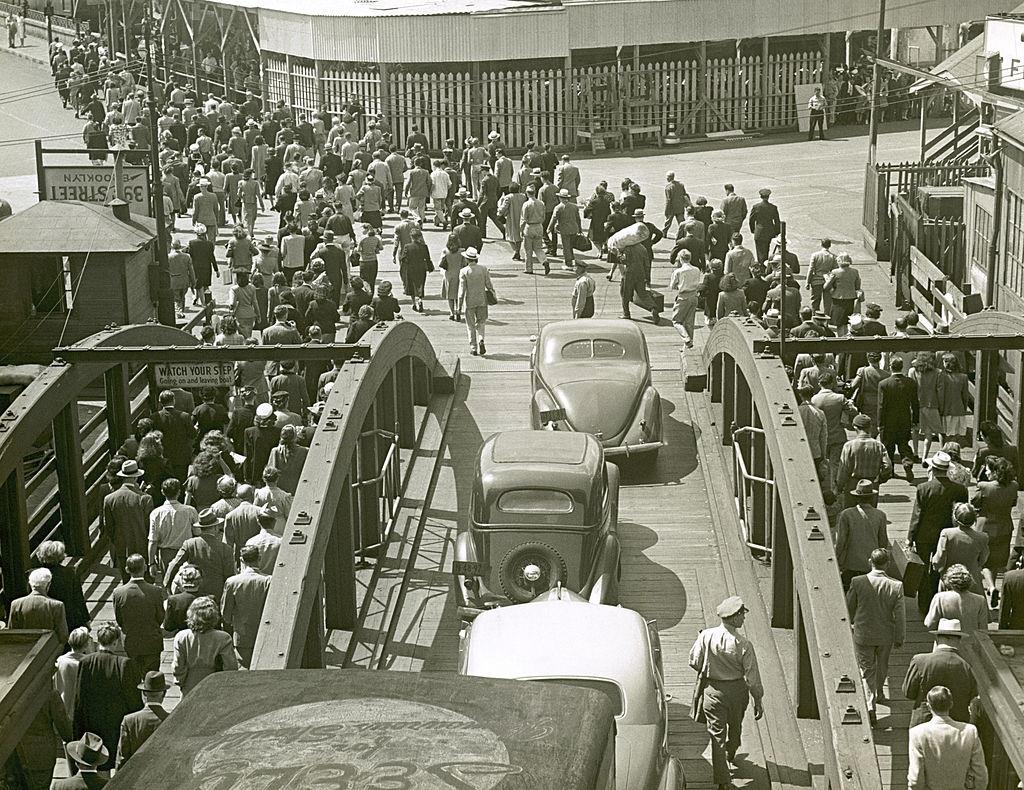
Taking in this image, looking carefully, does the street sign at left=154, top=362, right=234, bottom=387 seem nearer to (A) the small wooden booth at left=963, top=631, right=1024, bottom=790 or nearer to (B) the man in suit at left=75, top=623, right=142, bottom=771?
(B) the man in suit at left=75, top=623, right=142, bottom=771

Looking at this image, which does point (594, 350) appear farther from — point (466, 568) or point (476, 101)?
point (476, 101)

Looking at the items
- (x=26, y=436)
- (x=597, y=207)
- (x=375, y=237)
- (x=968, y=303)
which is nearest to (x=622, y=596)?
(x=26, y=436)

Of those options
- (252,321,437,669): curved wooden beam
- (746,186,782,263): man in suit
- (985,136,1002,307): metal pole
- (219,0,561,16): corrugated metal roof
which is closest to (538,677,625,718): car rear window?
(252,321,437,669): curved wooden beam

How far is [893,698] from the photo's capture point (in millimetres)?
13328

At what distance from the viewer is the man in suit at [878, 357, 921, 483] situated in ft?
60.1

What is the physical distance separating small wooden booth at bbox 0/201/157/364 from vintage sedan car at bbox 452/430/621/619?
994 cm

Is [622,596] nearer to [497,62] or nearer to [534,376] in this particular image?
[534,376]

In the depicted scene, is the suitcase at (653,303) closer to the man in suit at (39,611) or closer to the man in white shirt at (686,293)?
the man in white shirt at (686,293)

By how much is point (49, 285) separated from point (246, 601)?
10.6 metres

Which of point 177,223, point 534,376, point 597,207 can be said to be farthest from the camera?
point 177,223

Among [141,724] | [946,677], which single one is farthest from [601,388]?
[141,724]

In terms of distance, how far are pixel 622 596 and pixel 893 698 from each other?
3.01m

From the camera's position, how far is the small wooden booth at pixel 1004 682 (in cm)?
834

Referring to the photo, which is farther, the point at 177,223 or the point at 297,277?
the point at 177,223
